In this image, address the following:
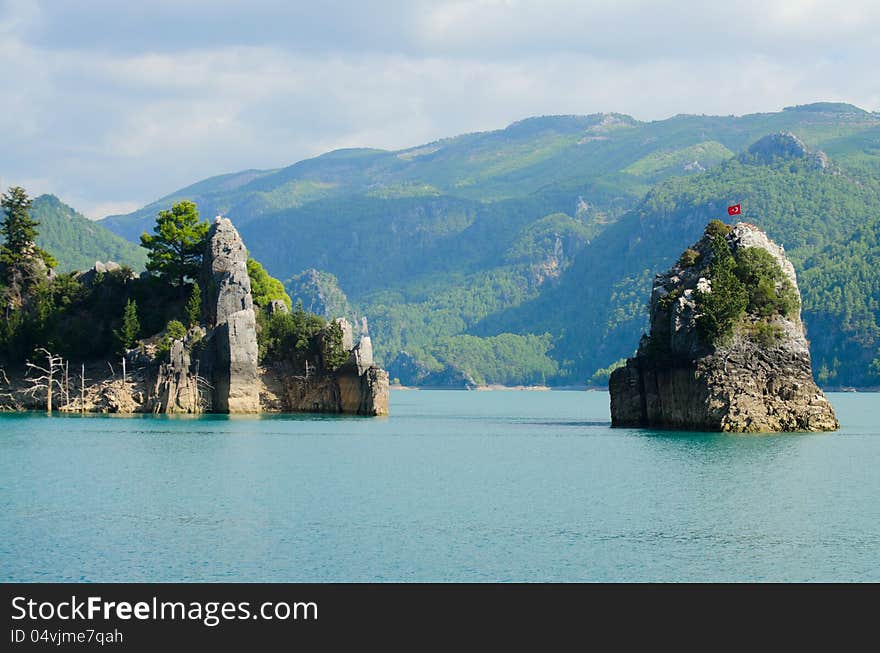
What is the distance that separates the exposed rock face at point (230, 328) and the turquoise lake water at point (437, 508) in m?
26.6

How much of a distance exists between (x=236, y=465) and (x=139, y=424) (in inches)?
1375

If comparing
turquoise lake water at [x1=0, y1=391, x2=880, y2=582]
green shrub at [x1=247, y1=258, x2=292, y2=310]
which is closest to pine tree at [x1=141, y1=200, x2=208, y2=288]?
green shrub at [x1=247, y1=258, x2=292, y2=310]

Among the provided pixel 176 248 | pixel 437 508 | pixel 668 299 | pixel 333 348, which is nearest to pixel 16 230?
pixel 176 248

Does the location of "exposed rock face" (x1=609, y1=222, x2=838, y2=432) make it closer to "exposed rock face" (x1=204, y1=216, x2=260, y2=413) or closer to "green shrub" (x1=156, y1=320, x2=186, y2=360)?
"exposed rock face" (x1=204, y1=216, x2=260, y2=413)

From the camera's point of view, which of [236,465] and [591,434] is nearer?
[236,465]

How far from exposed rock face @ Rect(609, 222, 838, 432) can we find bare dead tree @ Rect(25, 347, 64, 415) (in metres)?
56.6

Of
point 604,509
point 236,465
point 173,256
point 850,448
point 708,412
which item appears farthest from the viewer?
point 173,256

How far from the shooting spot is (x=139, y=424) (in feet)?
346

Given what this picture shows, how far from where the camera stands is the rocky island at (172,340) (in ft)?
398

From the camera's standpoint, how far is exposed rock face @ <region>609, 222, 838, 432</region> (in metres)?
92.3

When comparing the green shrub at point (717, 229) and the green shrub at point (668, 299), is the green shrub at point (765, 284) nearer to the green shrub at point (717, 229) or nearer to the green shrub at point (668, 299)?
the green shrub at point (717, 229)
